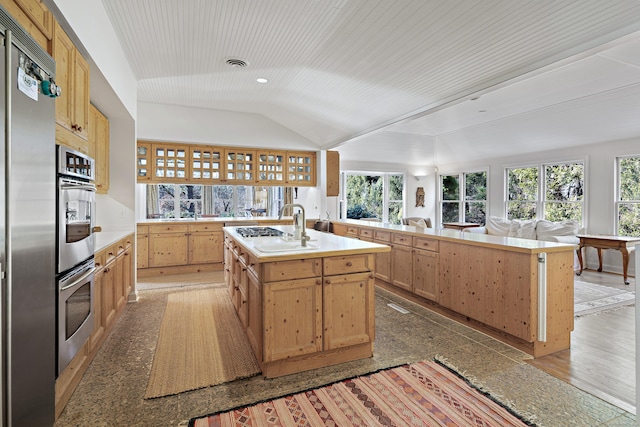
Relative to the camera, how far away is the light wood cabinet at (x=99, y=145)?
3143mm

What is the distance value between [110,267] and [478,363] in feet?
10.4

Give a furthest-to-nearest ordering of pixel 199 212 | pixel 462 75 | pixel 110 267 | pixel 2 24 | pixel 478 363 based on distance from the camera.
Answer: pixel 199 212 < pixel 462 75 < pixel 110 267 < pixel 478 363 < pixel 2 24

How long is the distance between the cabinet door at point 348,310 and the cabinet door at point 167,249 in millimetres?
4026

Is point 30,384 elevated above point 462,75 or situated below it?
below

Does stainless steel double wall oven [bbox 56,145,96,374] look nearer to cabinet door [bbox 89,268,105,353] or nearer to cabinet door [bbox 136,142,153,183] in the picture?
cabinet door [bbox 89,268,105,353]

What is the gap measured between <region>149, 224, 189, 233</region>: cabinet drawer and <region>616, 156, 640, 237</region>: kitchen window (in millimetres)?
7668

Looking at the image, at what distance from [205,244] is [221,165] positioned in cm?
154

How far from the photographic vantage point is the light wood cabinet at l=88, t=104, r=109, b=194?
3143mm

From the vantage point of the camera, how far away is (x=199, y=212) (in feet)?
21.0

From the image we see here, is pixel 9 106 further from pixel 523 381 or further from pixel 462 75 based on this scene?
pixel 462 75

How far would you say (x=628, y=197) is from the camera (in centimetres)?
565

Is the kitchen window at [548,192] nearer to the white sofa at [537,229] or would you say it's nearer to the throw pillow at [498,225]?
the white sofa at [537,229]

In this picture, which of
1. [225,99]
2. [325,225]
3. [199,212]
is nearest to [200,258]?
[199,212]

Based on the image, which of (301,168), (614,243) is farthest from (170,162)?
(614,243)
